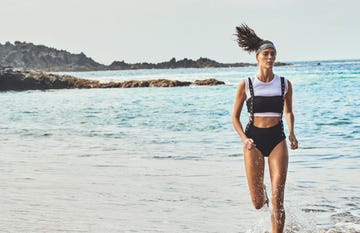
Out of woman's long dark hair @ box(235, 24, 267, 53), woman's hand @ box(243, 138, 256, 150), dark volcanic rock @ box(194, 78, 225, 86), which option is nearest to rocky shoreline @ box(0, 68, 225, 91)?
dark volcanic rock @ box(194, 78, 225, 86)

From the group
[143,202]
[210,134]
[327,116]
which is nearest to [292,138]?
[143,202]

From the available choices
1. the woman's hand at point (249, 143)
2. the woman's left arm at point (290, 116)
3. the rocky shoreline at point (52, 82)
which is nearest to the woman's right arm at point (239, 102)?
the woman's hand at point (249, 143)

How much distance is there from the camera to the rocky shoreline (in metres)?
70.6

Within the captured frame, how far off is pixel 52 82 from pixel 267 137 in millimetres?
71117

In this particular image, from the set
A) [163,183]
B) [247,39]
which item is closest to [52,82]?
[163,183]

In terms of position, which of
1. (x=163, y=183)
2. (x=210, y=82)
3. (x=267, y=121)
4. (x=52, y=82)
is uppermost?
(x=267, y=121)

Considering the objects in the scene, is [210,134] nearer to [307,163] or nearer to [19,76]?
[307,163]

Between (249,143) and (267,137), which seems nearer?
(249,143)

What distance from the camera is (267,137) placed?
5930mm

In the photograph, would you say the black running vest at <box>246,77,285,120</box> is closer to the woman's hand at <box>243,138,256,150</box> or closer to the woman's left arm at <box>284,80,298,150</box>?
the woman's left arm at <box>284,80,298,150</box>

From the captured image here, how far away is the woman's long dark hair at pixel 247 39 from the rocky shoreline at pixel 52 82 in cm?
6263

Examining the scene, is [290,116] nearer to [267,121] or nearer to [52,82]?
[267,121]

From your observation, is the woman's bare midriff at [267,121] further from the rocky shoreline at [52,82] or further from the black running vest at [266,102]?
the rocky shoreline at [52,82]

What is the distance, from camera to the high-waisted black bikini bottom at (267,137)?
5934 millimetres
